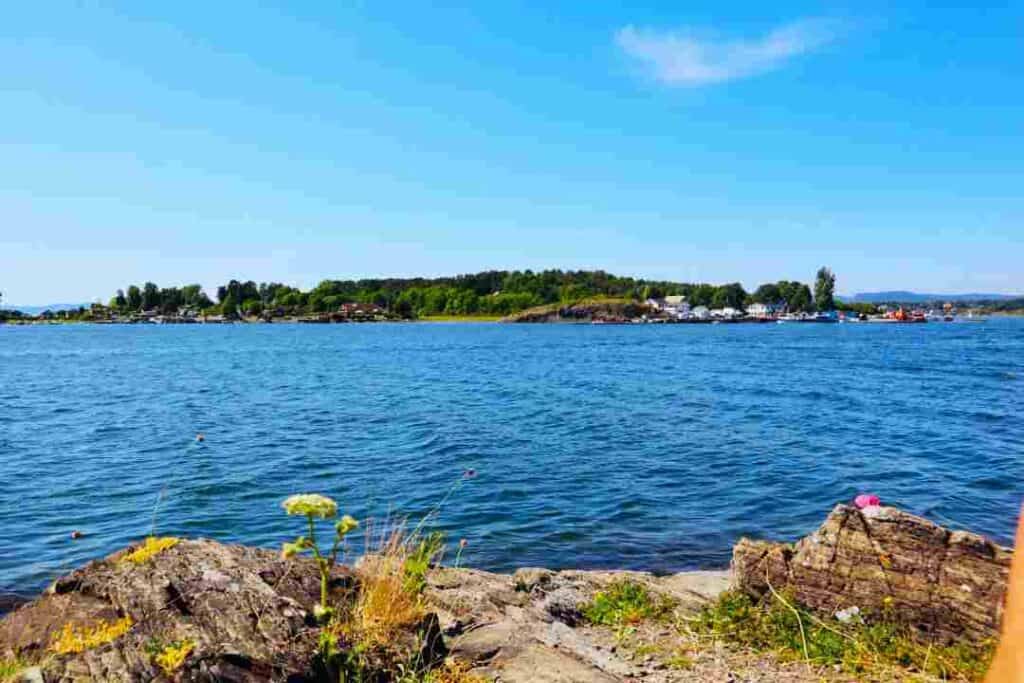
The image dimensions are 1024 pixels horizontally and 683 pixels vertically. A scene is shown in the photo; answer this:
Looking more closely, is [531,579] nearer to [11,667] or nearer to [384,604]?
[384,604]

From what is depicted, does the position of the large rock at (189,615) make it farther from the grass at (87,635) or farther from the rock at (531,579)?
the rock at (531,579)

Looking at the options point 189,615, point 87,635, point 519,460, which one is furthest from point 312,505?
point 519,460

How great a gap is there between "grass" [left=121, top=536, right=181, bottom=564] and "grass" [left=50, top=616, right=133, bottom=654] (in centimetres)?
87

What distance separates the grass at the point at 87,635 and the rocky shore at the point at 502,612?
0.02 metres

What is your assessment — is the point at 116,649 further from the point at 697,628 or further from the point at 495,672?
the point at 697,628

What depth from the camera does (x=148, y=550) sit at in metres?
7.23

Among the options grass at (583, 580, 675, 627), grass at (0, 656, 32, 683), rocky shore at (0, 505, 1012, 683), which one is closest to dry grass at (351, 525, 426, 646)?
rocky shore at (0, 505, 1012, 683)

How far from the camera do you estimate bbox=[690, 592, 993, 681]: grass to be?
Answer: 8156 millimetres

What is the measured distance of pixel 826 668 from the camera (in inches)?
323

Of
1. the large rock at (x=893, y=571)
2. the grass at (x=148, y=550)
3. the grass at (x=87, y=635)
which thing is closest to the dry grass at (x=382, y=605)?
the grass at (x=87, y=635)

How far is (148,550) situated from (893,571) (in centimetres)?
929

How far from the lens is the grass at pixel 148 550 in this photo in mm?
7113

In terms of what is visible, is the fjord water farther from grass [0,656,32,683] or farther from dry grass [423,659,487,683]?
grass [0,656,32,683]

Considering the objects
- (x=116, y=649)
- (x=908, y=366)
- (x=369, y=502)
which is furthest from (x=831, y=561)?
(x=908, y=366)
